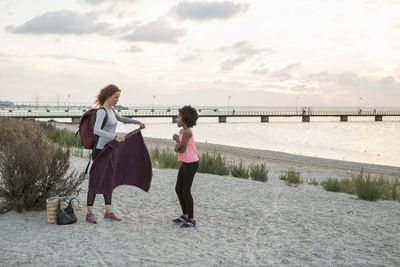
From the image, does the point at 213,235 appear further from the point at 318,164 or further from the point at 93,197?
the point at 318,164

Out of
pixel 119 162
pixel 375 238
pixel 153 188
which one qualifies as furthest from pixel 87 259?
pixel 153 188

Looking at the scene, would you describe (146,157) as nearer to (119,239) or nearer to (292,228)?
(119,239)

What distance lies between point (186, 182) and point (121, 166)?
3.49 ft

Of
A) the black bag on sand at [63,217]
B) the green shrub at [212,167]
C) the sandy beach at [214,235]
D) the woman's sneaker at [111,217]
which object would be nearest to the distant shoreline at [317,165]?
the green shrub at [212,167]

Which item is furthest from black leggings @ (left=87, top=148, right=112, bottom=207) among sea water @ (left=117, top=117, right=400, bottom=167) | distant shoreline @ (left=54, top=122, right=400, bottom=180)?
sea water @ (left=117, top=117, right=400, bottom=167)

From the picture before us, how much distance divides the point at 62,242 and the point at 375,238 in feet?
13.8

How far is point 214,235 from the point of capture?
5.33 m

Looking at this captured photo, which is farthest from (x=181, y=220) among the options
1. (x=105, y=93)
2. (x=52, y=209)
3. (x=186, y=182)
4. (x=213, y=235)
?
(x=105, y=93)

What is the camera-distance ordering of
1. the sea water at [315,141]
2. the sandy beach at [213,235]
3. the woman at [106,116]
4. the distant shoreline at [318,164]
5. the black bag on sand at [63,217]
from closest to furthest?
the sandy beach at [213,235] → the woman at [106,116] → the black bag on sand at [63,217] → the distant shoreline at [318,164] → the sea water at [315,141]

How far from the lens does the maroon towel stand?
5367 mm

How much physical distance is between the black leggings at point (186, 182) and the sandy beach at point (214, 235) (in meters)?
0.37

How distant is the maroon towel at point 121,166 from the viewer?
537 cm

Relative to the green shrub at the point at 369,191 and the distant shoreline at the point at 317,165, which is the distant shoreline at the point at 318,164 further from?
the green shrub at the point at 369,191

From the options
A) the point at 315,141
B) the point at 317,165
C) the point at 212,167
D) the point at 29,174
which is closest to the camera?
the point at 29,174
